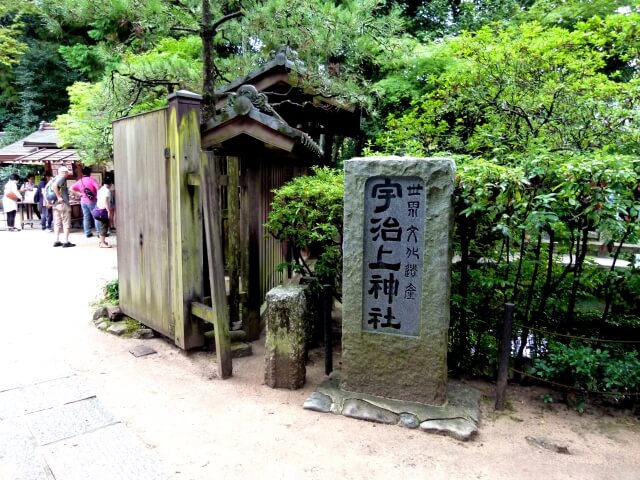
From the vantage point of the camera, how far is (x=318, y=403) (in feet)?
13.6

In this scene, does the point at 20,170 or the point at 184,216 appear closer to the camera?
the point at 184,216

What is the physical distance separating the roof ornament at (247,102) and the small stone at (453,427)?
329cm

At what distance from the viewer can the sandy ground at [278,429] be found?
3.27 metres

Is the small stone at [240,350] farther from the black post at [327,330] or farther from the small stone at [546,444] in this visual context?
the small stone at [546,444]

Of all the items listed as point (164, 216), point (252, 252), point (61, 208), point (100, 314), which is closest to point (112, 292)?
point (100, 314)

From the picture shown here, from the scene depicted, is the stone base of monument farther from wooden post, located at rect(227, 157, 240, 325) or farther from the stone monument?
wooden post, located at rect(227, 157, 240, 325)

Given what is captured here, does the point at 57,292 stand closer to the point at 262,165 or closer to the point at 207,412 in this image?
the point at 262,165

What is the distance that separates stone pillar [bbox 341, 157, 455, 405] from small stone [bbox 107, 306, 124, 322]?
3.72 metres

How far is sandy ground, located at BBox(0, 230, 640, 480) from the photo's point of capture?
3.27 m

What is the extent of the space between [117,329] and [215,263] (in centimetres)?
226

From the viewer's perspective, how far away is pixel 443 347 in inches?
155

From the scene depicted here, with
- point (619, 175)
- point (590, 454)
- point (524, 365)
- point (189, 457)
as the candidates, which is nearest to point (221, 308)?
point (189, 457)

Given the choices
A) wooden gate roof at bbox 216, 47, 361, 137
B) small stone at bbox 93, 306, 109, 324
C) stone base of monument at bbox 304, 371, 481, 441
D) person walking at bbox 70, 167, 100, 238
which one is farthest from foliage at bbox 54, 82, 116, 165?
stone base of monument at bbox 304, 371, 481, 441

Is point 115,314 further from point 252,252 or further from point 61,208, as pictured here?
point 61,208
